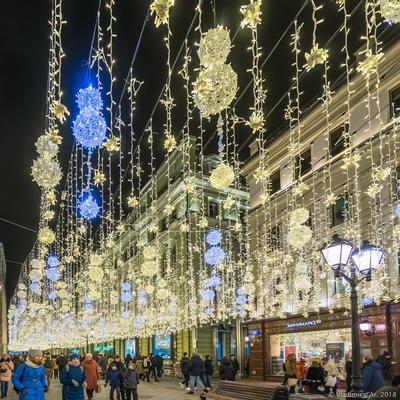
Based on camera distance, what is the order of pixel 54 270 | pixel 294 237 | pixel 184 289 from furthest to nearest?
pixel 184 289
pixel 54 270
pixel 294 237

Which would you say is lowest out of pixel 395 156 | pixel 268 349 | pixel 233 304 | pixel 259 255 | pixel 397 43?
pixel 268 349

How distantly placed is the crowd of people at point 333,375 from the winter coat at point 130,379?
5.76m

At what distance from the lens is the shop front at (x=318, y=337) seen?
24422 mm

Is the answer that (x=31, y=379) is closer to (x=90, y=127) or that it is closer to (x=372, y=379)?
(x=90, y=127)

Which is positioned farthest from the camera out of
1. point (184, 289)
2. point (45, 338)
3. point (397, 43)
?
point (45, 338)

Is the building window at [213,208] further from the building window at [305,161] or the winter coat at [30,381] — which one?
the winter coat at [30,381]

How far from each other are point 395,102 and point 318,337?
12.2 metres

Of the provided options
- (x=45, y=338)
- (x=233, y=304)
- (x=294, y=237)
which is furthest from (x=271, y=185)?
(x=45, y=338)

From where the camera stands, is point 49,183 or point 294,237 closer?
point 49,183

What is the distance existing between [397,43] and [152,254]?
12.8 m

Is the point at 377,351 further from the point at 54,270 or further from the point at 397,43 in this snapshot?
the point at 54,270

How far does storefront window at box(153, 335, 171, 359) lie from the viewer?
50406 millimetres

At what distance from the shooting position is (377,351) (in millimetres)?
24953

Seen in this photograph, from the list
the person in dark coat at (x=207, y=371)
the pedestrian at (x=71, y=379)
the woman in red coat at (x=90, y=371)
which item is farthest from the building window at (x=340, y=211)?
the pedestrian at (x=71, y=379)
